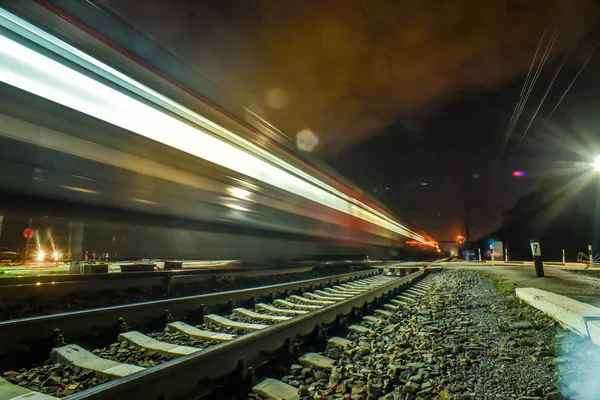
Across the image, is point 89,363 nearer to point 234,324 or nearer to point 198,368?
point 198,368

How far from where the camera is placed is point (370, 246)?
52.7 ft

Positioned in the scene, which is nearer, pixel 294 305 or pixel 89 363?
pixel 89 363

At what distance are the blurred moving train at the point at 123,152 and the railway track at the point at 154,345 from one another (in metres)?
2.56

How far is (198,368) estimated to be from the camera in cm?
215

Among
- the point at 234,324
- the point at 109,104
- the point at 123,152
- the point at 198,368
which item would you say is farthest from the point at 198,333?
the point at 109,104

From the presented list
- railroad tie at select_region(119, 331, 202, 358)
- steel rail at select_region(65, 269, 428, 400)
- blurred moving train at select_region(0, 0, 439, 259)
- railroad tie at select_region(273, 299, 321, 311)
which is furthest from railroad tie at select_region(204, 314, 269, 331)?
blurred moving train at select_region(0, 0, 439, 259)

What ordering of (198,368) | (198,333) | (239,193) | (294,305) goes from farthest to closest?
(239,193)
(294,305)
(198,333)
(198,368)

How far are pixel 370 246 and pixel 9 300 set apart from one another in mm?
13713

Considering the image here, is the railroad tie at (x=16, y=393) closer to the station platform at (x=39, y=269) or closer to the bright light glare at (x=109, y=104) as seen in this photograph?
the bright light glare at (x=109, y=104)

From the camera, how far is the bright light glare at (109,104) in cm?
394

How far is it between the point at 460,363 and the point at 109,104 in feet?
17.2

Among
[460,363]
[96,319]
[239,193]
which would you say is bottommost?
[460,363]

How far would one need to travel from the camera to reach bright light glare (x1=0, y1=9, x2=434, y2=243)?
394 centimetres

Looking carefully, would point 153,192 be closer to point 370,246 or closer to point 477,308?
point 477,308
